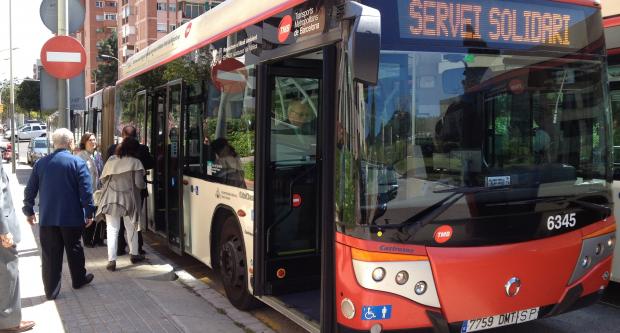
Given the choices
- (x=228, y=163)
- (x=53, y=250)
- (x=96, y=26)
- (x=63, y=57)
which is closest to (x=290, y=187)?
(x=228, y=163)

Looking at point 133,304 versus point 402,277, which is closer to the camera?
point 402,277

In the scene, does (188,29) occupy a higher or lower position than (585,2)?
higher

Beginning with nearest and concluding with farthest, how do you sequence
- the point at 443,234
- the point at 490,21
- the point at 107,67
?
the point at 443,234 → the point at 490,21 → the point at 107,67

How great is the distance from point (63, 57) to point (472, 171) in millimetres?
5463

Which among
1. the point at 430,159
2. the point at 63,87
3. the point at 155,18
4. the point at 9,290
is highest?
the point at 155,18

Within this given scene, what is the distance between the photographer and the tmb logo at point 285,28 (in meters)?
4.43

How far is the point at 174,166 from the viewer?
739 cm

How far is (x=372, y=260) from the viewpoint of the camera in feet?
11.5

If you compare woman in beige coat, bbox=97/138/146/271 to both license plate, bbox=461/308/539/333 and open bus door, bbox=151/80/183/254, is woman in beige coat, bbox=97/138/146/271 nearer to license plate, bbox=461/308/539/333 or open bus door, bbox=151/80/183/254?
open bus door, bbox=151/80/183/254

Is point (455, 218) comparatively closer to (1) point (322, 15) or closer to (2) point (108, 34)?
(1) point (322, 15)

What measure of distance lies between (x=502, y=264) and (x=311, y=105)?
87.7 inches

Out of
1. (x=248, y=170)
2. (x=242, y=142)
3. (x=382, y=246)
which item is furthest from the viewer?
(x=242, y=142)

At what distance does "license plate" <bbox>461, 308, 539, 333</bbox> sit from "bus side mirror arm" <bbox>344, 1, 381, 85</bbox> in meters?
1.73

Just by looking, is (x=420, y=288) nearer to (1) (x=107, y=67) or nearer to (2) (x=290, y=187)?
(2) (x=290, y=187)
